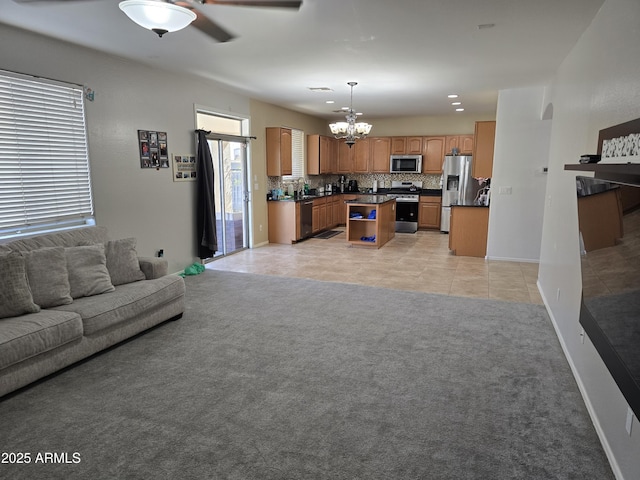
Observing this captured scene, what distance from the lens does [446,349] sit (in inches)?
139

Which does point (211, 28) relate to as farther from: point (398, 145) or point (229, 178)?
point (398, 145)

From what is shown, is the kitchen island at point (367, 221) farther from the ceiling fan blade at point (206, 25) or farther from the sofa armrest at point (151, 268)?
the ceiling fan blade at point (206, 25)

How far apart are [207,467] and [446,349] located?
85.4 inches

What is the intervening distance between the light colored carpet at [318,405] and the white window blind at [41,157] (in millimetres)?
1565

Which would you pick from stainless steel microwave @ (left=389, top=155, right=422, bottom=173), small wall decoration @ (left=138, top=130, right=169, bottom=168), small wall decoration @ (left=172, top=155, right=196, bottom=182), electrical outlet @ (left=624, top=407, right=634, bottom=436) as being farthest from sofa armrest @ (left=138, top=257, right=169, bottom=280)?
stainless steel microwave @ (left=389, top=155, right=422, bottom=173)

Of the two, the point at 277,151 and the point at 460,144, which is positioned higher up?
the point at 460,144

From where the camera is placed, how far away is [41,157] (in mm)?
3979

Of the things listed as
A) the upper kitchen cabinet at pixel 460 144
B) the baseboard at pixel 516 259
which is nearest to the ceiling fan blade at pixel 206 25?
the baseboard at pixel 516 259

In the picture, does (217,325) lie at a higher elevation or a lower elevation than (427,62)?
lower

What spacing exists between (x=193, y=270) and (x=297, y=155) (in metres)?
4.41

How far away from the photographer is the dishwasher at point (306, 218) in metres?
8.53

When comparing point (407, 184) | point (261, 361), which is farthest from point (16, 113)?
point (407, 184)

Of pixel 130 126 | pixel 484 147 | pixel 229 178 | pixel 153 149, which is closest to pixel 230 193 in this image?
pixel 229 178

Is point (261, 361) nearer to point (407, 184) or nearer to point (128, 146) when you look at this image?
point (128, 146)
